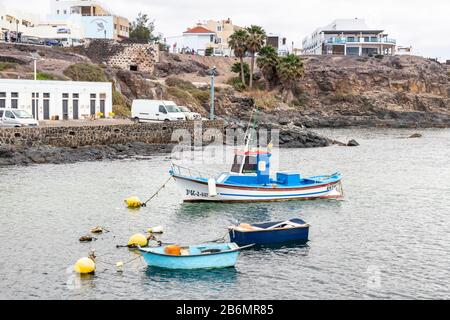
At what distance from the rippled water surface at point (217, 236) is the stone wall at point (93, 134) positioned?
4850 mm

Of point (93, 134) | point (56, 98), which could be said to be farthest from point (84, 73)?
point (93, 134)

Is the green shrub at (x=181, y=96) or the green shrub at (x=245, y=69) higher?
the green shrub at (x=245, y=69)

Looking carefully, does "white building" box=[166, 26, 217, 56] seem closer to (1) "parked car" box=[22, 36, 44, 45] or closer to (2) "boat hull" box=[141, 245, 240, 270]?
(1) "parked car" box=[22, 36, 44, 45]

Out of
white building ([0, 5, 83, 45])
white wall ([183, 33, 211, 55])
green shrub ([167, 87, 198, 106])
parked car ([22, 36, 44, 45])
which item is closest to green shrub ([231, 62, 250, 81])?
green shrub ([167, 87, 198, 106])

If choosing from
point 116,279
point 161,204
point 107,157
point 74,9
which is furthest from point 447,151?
point 74,9

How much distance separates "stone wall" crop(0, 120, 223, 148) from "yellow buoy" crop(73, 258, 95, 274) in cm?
2941

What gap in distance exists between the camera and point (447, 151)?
71.0 metres

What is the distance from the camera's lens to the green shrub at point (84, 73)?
3236 inches

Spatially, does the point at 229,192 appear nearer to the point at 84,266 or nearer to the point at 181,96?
the point at 84,266

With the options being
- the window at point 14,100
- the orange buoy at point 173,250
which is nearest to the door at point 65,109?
the window at point 14,100

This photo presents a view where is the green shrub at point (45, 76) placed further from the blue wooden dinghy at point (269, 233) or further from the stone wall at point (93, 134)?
the blue wooden dinghy at point (269, 233)

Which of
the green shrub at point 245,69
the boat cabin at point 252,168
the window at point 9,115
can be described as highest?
→ the green shrub at point 245,69

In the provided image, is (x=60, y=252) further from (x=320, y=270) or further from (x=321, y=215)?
(x=321, y=215)

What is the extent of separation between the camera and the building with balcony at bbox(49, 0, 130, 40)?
378ft
